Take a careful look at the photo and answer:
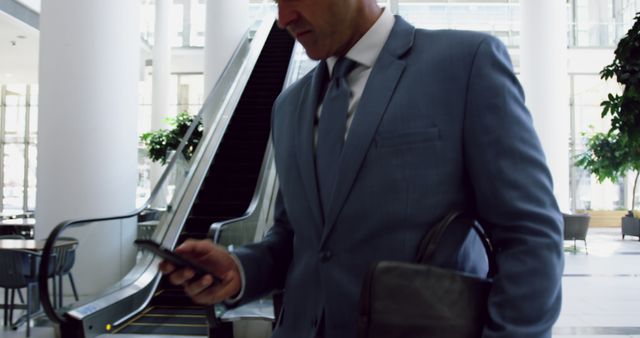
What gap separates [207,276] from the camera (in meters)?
1.14

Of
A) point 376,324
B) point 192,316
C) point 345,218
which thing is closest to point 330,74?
point 345,218

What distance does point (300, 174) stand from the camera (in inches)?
50.4

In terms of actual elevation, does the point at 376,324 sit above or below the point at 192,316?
above

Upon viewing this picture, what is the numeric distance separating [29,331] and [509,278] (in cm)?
664

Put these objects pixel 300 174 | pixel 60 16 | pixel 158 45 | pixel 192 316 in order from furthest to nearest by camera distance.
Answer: pixel 158 45, pixel 60 16, pixel 192 316, pixel 300 174

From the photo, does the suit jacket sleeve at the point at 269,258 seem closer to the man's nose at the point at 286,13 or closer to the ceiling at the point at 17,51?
the man's nose at the point at 286,13

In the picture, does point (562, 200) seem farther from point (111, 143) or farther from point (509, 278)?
point (509, 278)

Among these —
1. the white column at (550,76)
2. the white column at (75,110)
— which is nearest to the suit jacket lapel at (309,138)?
the white column at (75,110)

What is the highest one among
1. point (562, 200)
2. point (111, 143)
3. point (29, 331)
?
point (111, 143)

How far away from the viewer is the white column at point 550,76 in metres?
13.8

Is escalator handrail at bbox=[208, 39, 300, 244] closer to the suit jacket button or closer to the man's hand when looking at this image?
the man's hand

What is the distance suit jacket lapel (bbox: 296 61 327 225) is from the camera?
1223 millimetres

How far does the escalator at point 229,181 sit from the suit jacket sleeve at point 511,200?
18.9 feet

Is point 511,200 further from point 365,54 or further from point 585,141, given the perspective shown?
point 585,141
